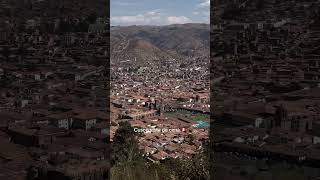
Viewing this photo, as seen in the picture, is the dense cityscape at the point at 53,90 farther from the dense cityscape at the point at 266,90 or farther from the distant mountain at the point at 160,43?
the distant mountain at the point at 160,43

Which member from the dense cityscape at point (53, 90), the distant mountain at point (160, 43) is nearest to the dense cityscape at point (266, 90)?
the dense cityscape at point (53, 90)

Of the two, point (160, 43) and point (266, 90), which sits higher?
point (160, 43)

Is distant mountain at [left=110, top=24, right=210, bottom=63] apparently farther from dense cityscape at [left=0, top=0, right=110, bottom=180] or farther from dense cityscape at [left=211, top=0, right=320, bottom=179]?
dense cityscape at [left=211, top=0, right=320, bottom=179]

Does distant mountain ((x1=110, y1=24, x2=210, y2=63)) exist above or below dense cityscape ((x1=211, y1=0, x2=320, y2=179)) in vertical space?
above

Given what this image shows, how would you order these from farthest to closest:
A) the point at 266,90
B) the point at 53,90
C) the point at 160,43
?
the point at 160,43 → the point at 53,90 → the point at 266,90

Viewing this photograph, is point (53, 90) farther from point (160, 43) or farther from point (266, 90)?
point (160, 43)

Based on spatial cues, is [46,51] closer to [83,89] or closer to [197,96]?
[83,89]

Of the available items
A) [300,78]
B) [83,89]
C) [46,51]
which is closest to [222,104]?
[300,78]

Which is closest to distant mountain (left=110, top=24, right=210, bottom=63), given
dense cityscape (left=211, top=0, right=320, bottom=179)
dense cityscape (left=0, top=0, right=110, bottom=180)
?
dense cityscape (left=0, top=0, right=110, bottom=180)

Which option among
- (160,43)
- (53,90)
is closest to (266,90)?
(53,90)
